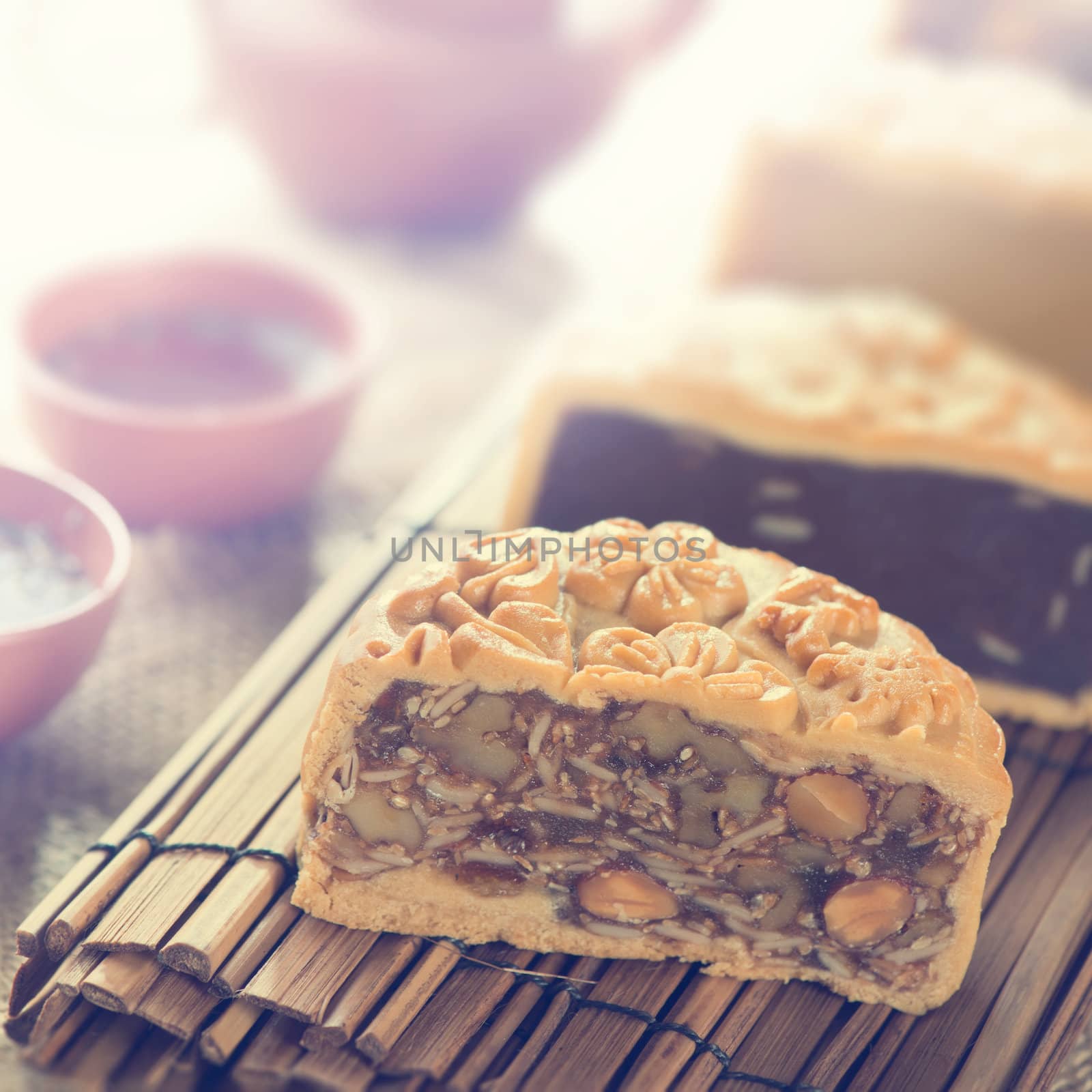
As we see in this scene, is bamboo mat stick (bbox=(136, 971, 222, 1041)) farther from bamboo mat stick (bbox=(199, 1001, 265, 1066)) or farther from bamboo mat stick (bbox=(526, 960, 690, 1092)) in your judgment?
bamboo mat stick (bbox=(526, 960, 690, 1092))

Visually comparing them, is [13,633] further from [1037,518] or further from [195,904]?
[1037,518]

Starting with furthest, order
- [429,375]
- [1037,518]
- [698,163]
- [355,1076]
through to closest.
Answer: [698,163]
[429,375]
[1037,518]
[355,1076]

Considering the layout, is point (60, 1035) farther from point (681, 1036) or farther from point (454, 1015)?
point (681, 1036)

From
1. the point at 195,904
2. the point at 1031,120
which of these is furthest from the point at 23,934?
the point at 1031,120

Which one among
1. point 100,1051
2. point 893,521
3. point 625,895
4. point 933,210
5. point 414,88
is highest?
point 933,210

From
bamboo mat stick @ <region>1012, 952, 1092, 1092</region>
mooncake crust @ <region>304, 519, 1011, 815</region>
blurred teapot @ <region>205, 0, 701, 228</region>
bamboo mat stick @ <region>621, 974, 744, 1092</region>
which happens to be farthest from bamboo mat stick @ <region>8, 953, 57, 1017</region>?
blurred teapot @ <region>205, 0, 701, 228</region>

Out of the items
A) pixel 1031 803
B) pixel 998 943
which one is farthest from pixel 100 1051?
pixel 1031 803
